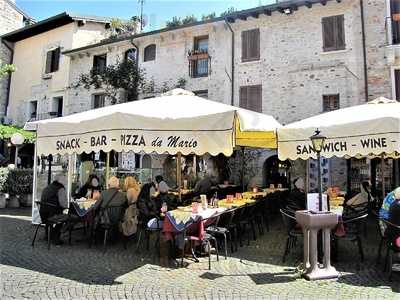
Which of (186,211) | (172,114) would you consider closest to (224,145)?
(172,114)

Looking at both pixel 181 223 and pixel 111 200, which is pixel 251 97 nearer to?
pixel 111 200

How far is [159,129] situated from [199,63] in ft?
41.7

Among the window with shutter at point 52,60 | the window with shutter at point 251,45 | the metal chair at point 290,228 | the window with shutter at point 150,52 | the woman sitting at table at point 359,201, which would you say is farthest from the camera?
the window with shutter at point 52,60

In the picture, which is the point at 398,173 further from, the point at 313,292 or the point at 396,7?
the point at 313,292

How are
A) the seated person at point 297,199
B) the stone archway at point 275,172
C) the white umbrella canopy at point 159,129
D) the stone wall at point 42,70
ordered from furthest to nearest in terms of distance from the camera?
the stone wall at point 42,70
the stone archway at point 275,172
the seated person at point 297,199
the white umbrella canopy at point 159,129

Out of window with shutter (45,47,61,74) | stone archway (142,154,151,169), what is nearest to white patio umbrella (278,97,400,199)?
stone archway (142,154,151,169)

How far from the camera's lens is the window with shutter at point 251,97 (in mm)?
16203

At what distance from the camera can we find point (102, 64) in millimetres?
21359

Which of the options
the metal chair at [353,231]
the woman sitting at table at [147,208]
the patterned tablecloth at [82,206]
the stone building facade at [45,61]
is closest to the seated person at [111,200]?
the woman sitting at table at [147,208]

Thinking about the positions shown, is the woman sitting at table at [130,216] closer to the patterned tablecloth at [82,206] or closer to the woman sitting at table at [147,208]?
the woman sitting at table at [147,208]

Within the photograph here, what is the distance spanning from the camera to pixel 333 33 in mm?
14984

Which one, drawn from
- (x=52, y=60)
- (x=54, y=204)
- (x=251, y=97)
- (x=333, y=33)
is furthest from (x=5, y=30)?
(x=54, y=204)

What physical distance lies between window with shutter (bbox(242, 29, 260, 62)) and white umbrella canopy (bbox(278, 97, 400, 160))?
971 centimetres

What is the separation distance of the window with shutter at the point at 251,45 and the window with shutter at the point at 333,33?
2.83 m
